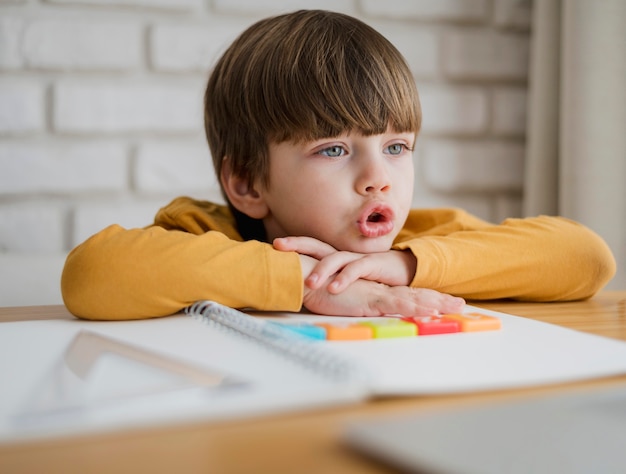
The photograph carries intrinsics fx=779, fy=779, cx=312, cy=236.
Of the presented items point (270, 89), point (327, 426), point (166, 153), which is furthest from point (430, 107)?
point (327, 426)

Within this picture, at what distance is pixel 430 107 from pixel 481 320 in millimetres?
989

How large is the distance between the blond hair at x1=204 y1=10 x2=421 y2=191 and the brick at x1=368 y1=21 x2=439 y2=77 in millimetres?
510

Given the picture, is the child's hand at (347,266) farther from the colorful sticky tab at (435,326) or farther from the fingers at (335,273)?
the colorful sticky tab at (435,326)

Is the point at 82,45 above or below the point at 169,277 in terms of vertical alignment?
above

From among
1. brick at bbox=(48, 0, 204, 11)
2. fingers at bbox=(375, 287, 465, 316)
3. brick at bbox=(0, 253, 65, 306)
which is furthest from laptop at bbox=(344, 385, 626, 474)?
brick at bbox=(48, 0, 204, 11)

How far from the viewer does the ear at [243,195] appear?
3.62 ft

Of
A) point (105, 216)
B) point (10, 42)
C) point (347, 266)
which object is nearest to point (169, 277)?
point (347, 266)

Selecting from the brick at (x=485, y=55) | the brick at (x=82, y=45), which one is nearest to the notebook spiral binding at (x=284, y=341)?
the brick at (x=82, y=45)

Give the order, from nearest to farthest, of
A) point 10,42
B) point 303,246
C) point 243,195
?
point 303,246 → point 243,195 → point 10,42

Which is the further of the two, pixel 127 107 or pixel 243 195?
pixel 127 107

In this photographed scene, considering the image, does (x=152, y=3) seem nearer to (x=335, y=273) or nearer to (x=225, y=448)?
(x=335, y=273)

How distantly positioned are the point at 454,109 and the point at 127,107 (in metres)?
0.67

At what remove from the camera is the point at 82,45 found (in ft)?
4.59

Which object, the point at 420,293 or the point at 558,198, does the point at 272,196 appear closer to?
the point at 420,293
